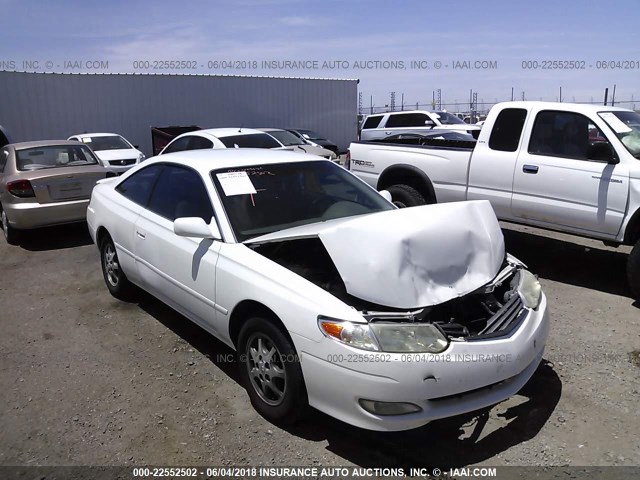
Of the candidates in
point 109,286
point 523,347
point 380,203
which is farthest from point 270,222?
point 109,286

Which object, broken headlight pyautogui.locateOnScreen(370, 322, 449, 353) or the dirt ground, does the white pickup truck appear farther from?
broken headlight pyautogui.locateOnScreen(370, 322, 449, 353)

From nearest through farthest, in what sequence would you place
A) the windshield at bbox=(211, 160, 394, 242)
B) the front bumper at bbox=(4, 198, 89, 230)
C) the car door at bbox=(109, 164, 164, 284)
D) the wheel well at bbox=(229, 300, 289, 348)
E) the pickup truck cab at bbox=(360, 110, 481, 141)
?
the wheel well at bbox=(229, 300, 289, 348)
the windshield at bbox=(211, 160, 394, 242)
the car door at bbox=(109, 164, 164, 284)
the front bumper at bbox=(4, 198, 89, 230)
the pickup truck cab at bbox=(360, 110, 481, 141)

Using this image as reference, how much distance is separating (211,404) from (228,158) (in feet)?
6.39

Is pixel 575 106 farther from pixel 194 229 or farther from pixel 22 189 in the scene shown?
pixel 22 189

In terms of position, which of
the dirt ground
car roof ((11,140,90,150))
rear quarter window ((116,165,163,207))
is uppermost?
car roof ((11,140,90,150))

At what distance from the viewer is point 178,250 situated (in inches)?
154

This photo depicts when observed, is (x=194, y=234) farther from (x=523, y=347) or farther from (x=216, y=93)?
(x=216, y=93)

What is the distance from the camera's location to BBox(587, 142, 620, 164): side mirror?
5359 mm

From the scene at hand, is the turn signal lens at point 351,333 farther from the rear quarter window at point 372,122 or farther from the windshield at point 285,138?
the rear quarter window at point 372,122

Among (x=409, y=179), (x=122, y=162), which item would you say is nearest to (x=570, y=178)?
(x=409, y=179)

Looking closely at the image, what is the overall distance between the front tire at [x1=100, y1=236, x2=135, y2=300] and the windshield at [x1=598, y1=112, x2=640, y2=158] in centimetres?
519

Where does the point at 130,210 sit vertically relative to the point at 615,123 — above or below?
below

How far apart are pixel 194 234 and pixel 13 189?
5.19m

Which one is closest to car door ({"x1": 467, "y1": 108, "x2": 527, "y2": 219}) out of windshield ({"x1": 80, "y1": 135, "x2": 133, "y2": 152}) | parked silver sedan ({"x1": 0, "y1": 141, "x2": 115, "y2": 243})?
parked silver sedan ({"x1": 0, "y1": 141, "x2": 115, "y2": 243})
